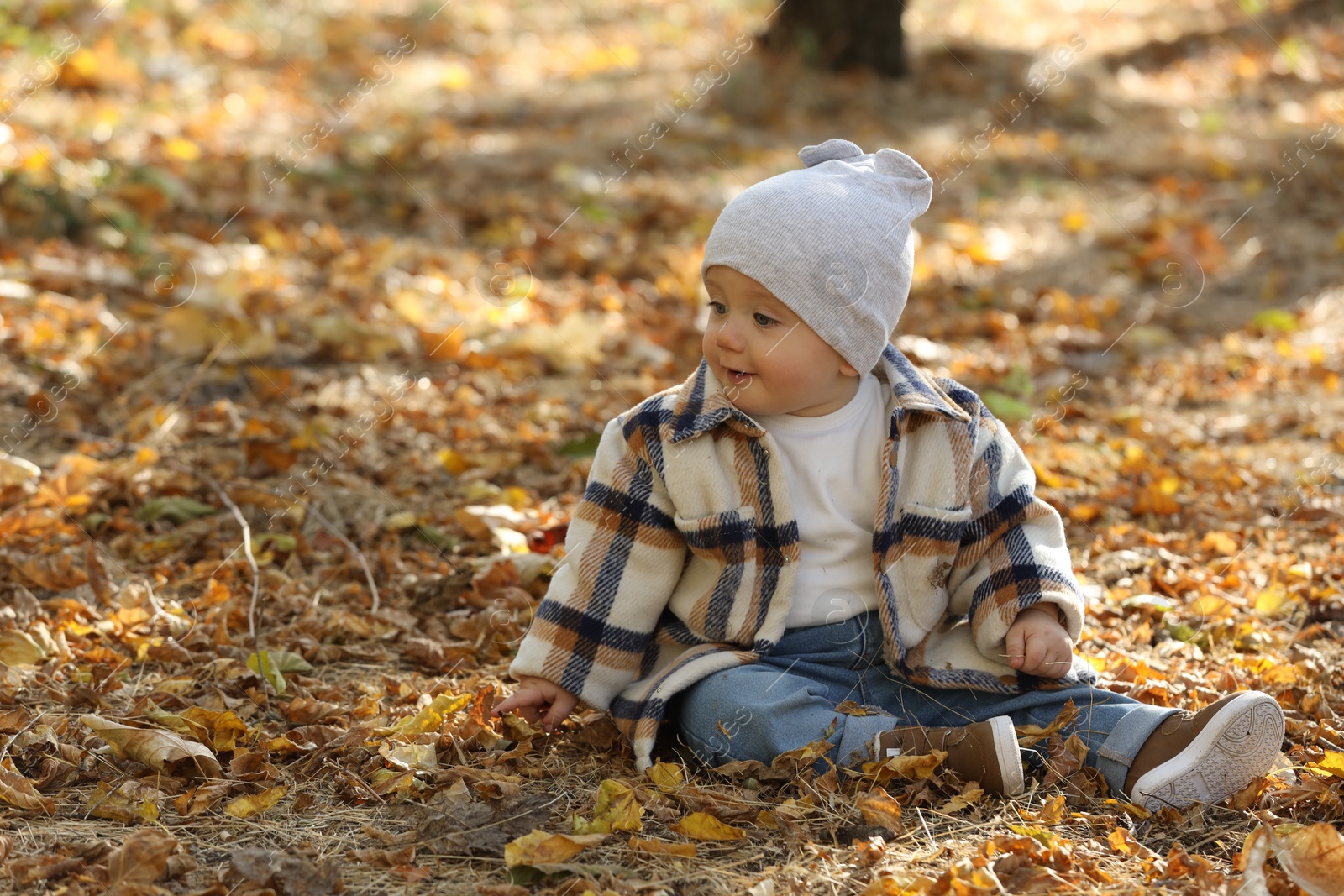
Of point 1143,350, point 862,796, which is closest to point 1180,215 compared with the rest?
point 1143,350

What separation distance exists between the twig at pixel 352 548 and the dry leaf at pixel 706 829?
1215 mm

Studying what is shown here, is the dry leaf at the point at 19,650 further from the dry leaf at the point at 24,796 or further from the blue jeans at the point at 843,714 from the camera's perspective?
the blue jeans at the point at 843,714

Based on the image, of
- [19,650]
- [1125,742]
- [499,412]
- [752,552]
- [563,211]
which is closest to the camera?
[1125,742]

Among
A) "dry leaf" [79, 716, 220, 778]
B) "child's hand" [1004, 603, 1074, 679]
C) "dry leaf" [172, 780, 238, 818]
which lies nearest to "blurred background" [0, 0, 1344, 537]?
"child's hand" [1004, 603, 1074, 679]

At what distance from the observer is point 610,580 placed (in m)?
2.46

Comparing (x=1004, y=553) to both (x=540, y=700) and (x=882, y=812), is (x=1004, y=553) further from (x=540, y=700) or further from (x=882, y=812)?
(x=540, y=700)

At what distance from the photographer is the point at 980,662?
2.43 m

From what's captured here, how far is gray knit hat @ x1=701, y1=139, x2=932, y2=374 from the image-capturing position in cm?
222

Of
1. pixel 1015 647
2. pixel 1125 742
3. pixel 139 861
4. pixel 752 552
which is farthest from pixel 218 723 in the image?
pixel 1125 742

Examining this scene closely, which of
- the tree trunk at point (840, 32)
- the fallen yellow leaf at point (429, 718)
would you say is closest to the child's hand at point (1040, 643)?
the fallen yellow leaf at point (429, 718)

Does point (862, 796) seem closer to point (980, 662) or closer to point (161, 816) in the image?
point (980, 662)

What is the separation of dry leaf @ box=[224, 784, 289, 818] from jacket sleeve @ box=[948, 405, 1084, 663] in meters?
1.38

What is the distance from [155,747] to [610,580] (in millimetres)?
925

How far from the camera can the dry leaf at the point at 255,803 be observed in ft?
7.10
